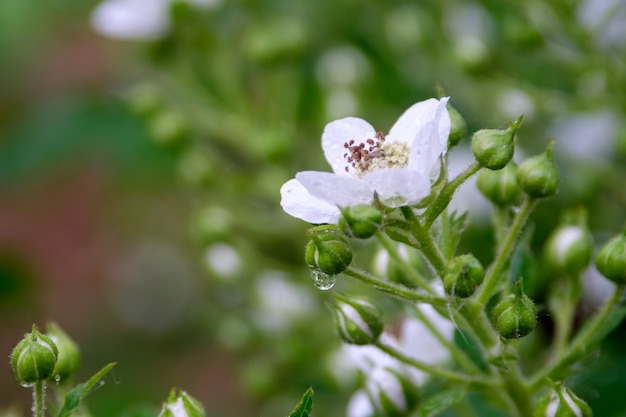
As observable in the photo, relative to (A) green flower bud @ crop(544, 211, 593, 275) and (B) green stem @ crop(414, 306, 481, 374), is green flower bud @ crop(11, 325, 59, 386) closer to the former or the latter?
(B) green stem @ crop(414, 306, 481, 374)

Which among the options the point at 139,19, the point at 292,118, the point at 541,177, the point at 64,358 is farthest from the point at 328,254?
the point at 139,19

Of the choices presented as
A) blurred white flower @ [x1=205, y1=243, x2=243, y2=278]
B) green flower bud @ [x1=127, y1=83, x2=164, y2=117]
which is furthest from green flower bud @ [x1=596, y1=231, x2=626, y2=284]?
green flower bud @ [x1=127, y1=83, x2=164, y2=117]

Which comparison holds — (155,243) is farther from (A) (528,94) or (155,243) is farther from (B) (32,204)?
(A) (528,94)

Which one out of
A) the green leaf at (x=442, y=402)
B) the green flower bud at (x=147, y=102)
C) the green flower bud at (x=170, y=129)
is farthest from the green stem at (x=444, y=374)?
the green flower bud at (x=147, y=102)

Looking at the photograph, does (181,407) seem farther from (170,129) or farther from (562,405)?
(170,129)

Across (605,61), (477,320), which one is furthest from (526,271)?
(605,61)

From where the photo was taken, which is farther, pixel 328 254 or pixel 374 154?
pixel 374 154

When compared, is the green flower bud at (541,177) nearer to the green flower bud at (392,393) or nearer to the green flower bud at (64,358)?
the green flower bud at (392,393)
